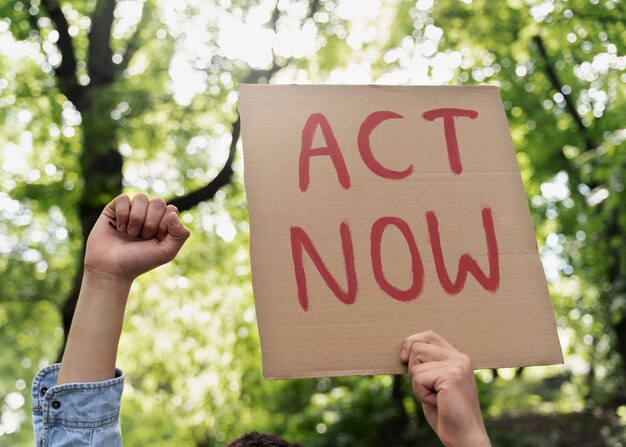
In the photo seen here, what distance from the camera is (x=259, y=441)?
1.71m

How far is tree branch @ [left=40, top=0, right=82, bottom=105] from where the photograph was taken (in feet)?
22.9

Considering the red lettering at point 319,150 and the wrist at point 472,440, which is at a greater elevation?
the red lettering at point 319,150

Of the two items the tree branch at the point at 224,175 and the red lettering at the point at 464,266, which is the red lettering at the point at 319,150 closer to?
the red lettering at the point at 464,266

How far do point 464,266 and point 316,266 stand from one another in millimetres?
316

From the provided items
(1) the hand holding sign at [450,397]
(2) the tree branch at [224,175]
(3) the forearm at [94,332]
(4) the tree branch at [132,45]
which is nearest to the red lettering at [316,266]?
(1) the hand holding sign at [450,397]

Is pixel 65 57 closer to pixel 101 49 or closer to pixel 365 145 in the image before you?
pixel 101 49

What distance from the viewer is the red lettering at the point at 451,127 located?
149 cm

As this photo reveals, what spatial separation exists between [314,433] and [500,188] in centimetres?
688

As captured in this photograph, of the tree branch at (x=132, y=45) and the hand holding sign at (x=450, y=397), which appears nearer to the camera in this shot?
the hand holding sign at (x=450, y=397)

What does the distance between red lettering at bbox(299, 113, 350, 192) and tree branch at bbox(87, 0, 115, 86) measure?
6.57 m

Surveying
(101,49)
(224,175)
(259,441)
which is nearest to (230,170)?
(224,175)

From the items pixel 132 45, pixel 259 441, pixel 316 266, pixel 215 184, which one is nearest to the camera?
pixel 316 266

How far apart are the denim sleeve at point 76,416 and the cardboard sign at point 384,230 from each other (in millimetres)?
298

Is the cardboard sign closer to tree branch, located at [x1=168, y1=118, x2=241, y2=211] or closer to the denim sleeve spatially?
the denim sleeve
